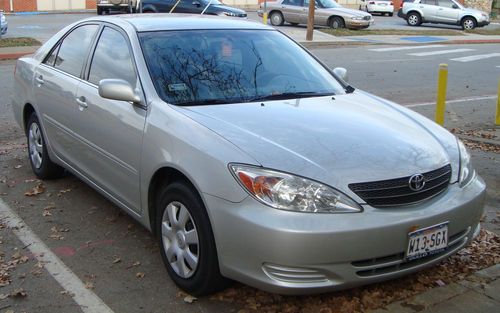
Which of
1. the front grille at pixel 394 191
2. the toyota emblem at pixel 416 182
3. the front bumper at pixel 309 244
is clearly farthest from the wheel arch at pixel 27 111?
the toyota emblem at pixel 416 182

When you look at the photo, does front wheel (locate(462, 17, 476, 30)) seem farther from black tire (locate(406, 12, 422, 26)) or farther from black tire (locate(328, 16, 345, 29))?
black tire (locate(328, 16, 345, 29))

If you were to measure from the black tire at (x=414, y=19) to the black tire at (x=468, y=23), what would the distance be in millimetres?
2179

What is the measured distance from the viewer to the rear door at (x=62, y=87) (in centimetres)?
495

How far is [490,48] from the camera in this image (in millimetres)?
22125

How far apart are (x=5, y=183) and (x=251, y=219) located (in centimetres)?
346

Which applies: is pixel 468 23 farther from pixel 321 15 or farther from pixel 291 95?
pixel 291 95

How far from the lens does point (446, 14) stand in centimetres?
3122

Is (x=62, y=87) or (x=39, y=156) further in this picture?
(x=39, y=156)

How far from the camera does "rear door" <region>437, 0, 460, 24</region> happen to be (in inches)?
1222

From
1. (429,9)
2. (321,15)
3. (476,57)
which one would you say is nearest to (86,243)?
(476,57)

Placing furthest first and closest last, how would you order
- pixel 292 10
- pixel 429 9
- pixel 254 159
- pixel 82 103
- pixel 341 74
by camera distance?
pixel 429 9 < pixel 292 10 < pixel 341 74 < pixel 82 103 < pixel 254 159

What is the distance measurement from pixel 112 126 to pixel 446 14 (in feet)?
98.4

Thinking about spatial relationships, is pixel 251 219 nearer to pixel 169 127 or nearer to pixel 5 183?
pixel 169 127

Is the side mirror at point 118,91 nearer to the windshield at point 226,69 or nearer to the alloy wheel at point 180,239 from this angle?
the windshield at point 226,69
